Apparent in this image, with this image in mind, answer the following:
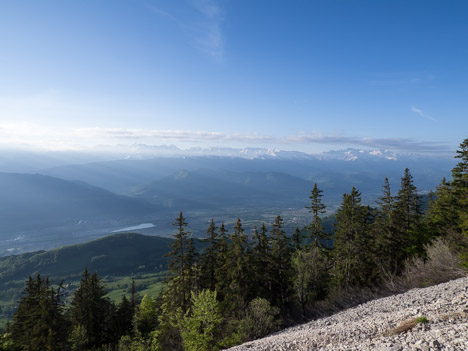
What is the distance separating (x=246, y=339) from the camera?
2567 centimetres

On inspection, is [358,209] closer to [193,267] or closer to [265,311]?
[265,311]

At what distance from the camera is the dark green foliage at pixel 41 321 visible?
3350 cm

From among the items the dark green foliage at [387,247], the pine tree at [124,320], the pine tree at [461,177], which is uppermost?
the pine tree at [461,177]

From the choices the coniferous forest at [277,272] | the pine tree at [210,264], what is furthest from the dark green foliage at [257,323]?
the pine tree at [210,264]

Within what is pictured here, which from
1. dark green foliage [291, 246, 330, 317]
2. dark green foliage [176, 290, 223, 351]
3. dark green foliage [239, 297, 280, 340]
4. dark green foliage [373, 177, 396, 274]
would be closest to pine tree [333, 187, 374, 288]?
dark green foliage [373, 177, 396, 274]

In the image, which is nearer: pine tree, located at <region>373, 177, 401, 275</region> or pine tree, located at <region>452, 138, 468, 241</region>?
pine tree, located at <region>452, 138, 468, 241</region>

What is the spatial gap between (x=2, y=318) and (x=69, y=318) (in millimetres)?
150048

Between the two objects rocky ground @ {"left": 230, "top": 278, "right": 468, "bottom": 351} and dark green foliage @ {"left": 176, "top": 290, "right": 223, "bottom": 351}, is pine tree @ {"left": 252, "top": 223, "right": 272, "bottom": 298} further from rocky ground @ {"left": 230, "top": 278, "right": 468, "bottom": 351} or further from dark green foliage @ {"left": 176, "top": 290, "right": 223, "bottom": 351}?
rocky ground @ {"left": 230, "top": 278, "right": 468, "bottom": 351}

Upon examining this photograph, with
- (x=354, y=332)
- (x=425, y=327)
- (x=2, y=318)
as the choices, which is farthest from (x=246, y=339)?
(x=2, y=318)

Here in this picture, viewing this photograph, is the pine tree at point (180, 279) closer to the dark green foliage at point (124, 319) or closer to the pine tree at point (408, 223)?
the dark green foliage at point (124, 319)

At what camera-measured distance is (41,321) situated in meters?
33.8

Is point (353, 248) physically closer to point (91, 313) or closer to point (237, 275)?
point (237, 275)

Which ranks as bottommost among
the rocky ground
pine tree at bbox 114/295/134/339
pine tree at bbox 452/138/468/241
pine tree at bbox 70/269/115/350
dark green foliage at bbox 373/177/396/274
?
pine tree at bbox 114/295/134/339

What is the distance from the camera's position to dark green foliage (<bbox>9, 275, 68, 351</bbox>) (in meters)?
33.5
